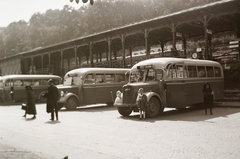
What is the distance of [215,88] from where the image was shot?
14914 mm

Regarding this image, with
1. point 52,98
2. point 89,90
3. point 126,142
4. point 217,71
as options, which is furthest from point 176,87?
point 89,90

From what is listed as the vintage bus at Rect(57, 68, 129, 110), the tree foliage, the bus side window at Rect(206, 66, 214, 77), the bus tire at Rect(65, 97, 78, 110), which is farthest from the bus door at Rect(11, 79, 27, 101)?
the tree foliage

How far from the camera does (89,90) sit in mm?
16578

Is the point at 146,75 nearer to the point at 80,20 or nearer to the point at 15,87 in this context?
the point at 15,87

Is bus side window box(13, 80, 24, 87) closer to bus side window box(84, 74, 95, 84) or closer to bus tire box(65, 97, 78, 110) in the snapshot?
bus tire box(65, 97, 78, 110)

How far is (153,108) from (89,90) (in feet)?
20.0

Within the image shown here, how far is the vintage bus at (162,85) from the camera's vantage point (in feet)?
37.6

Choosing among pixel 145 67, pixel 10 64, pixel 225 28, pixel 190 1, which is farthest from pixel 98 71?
pixel 10 64

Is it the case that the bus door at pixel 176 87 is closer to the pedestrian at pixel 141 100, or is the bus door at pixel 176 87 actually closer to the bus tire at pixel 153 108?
the bus tire at pixel 153 108

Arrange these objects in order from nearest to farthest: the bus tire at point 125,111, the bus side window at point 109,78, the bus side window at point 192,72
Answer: the bus tire at point 125,111
the bus side window at point 192,72
the bus side window at point 109,78

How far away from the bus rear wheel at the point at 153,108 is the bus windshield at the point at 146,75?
1.05m

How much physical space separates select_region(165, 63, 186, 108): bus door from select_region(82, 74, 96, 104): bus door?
6.04 meters

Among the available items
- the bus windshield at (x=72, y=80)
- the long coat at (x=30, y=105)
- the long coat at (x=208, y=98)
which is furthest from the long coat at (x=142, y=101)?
the bus windshield at (x=72, y=80)

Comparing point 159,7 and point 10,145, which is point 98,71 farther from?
point 159,7
